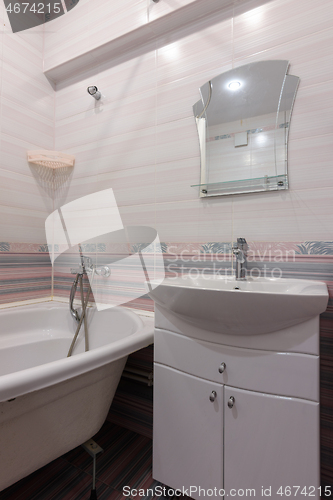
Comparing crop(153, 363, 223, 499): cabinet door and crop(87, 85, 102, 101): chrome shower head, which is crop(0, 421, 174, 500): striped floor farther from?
crop(87, 85, 102, 101): chrome shower head

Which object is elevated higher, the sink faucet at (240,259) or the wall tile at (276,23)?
the wall tile at (276,23)

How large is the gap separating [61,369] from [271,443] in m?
0.73

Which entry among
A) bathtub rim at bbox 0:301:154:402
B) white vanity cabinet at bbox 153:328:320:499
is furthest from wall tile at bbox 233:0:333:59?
bathtub rim at bbox 0:301:154:402

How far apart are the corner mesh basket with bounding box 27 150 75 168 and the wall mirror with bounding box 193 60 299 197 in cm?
100

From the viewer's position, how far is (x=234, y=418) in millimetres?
962

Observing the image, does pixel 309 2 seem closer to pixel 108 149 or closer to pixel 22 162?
pixel 108 149

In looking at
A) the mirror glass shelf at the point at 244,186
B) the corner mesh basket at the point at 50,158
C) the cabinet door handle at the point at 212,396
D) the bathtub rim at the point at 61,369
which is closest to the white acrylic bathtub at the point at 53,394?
the bathtub rim at the point at 61,369

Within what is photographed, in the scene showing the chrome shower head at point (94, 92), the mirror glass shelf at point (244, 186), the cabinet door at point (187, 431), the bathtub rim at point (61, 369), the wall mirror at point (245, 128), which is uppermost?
the chrome shower head at point (94, 92)

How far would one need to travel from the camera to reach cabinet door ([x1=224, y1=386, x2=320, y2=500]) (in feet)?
2.78

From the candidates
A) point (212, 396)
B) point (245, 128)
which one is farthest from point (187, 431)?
point (245, 128)

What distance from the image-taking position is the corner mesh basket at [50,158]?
6.20 feet

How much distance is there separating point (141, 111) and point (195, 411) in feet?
5.35

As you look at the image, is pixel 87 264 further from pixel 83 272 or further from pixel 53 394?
A: pixel 53 394

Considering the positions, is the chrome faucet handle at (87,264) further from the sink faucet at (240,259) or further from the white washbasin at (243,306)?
the sink faucet at (240,259)
